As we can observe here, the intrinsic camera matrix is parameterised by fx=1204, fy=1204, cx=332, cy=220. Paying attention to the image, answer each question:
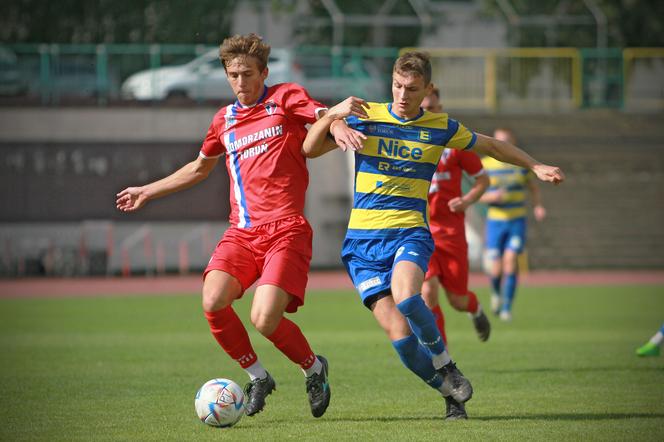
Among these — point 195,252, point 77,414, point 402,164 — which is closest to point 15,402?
point 77,414

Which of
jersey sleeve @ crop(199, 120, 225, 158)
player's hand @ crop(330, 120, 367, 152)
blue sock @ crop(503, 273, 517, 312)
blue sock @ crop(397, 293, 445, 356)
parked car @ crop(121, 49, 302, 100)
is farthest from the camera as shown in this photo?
parked car @ crop(121, 49, 302, 100)

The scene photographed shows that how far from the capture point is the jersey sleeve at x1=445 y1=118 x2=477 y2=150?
8258mm

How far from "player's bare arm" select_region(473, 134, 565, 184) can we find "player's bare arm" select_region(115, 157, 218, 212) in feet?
6.42

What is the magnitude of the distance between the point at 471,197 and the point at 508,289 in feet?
17.2

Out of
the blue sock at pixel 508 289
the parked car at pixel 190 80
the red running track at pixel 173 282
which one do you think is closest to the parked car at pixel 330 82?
the parked car at pixel 190 80

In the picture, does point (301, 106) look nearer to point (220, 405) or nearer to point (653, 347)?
point (220, 405)

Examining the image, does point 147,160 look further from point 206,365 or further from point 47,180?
point 206,365

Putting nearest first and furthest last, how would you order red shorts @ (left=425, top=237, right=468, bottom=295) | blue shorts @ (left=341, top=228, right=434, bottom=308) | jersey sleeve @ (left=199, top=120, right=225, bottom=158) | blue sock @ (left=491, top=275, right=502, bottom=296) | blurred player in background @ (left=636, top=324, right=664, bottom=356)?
blue shorts @ (left=341, top=228, right=434, bottom=308), jersey sleeve @ (left=199, top=120, right=225, bottom=158), red shorts @ (left=425, top=237, right=468, bottom=295), blurred player in background @ (left=636, top=324, right=664, bottom=356), blue sock @ (left=491, top=275, right=502, bottom=296)

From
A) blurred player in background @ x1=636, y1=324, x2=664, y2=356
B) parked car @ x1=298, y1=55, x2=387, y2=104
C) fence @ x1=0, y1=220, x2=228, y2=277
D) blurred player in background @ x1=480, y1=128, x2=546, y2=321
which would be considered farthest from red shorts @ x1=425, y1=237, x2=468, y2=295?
parked car @ x1=298, y1=55, x2=387, y2=104

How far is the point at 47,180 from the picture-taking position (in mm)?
29125

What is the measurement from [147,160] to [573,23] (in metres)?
16.0

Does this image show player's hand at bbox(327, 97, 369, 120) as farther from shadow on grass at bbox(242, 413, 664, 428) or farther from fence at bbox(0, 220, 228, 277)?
fence at bbox(0, 220, 228, 277)

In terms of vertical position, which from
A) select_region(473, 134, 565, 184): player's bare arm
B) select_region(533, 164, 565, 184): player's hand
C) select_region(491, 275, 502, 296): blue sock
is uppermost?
select_region(473, 134, 565, 184): player's bare arm

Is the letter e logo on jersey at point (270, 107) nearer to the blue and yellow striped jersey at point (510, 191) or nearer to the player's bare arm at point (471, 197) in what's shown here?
the player's bare arm at point (471, 197)
